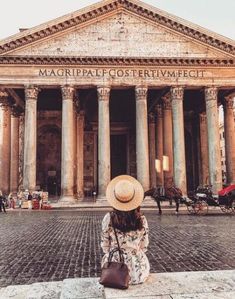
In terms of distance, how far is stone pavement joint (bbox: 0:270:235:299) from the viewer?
10.1 ft

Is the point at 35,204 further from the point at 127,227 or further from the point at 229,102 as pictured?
the point at 127,227

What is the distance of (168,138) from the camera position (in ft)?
80.8

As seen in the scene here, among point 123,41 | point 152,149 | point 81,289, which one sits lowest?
point 81,289

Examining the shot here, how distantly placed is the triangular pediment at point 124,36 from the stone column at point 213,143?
2899mm

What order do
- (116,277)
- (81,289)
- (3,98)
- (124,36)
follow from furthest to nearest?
(3,98), (124,36), (81,289), (116,277)

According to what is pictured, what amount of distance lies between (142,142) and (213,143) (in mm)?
4752


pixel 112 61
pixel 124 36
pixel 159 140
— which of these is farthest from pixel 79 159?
pixel 124 36

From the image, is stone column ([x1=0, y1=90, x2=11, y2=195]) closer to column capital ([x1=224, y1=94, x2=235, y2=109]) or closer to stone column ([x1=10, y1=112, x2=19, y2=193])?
stone column ([x1=10, y1=112, x2=19, y2=193])

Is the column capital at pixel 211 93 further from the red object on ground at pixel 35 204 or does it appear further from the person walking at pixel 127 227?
the person walking at pixel 127 227

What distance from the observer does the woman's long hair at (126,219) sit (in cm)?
358

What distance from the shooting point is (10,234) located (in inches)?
392

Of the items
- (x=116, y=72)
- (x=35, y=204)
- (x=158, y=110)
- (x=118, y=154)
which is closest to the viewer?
(x=35, y=204)

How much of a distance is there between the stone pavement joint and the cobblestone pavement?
63.3 inches

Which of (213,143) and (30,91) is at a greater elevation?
(30,91)
